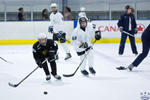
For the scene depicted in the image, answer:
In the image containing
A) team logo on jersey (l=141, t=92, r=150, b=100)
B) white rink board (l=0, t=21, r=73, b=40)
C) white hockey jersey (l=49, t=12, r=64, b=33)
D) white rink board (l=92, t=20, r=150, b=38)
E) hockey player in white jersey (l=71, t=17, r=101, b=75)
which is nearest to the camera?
team logo on jersey (l=141, t=92, r=150, b=100)

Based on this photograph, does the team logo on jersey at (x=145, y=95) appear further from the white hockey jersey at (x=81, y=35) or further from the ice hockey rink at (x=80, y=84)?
the white hockey jersey at (x=81, y=35)

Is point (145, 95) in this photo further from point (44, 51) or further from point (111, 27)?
point (111, 27)

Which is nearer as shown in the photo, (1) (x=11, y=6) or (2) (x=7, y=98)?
(2) (x=7, y=98)

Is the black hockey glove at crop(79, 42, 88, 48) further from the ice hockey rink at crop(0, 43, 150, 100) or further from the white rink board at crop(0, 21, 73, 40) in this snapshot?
the white rink board at crop(0, 21, 73, 40)

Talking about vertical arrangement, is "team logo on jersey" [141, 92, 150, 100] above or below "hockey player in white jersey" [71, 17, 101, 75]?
below

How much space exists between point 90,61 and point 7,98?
167cm

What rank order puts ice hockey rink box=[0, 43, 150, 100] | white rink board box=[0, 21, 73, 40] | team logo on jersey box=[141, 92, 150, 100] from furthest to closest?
1. white rink board box=[0, 21, 73, 40]
2. ice hockey rink box=[0, 43, 150, 100]
3. team logo on jersey box=[141, 92, 150, 100]

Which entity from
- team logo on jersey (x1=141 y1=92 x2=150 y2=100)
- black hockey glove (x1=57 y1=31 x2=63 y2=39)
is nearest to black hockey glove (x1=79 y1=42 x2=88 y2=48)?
team logo on jersey (x1=141 y1=92 x2=150 y2=100)

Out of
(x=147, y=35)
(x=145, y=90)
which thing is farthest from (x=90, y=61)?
(x=145, y=90)

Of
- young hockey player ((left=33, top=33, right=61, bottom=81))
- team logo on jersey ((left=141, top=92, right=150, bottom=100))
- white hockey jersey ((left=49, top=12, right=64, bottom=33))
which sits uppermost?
white hockey jersey ((left=49, top=12, right=64, bottom=33))

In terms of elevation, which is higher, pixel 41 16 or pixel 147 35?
pixel 41 16

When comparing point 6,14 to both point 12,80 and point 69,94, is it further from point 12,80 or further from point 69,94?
point 69,94

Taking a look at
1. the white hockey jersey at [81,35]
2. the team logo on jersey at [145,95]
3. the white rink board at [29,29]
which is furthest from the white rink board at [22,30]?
the team logo on jersey at [145,95]

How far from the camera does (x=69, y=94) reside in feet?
11.2
